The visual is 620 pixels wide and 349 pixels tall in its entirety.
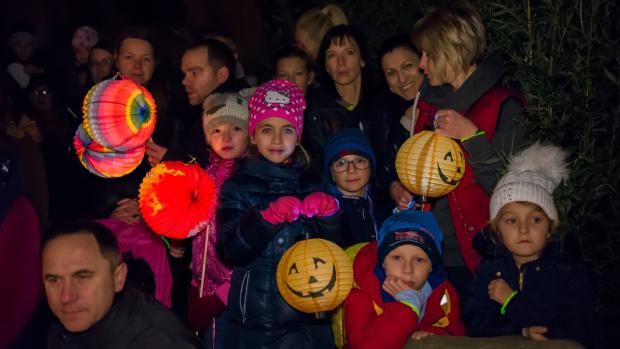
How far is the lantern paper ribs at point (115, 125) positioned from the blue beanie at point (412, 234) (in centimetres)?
180

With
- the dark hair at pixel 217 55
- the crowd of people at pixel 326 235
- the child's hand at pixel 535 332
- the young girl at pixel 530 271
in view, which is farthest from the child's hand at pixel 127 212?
the child's hand at pixel 535 332

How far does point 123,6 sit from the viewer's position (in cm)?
1838

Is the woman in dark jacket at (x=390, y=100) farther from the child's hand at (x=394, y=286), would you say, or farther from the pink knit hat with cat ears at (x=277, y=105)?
the child's hand at (x=394, y=286)

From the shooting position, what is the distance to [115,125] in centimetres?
623

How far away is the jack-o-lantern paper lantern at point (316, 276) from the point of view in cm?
520

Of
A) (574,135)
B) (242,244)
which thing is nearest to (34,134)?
(242,244)

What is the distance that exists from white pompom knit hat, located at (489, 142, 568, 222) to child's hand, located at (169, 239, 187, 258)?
2.28 m

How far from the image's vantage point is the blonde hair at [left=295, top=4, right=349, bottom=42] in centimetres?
916

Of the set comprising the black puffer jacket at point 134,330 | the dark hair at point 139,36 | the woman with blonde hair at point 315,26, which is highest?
the woman with blonde hair at point 315,26

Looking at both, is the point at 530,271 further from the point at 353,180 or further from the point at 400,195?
the point at 353,180

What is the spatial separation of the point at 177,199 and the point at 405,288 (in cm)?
141

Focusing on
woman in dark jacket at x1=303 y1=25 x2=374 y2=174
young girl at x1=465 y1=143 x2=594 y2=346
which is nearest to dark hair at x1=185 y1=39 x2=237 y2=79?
woman in dark jacket at x1=303 y1=25 x2=374 y2=174

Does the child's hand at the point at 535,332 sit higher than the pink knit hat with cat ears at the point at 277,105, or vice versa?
the pink knit hat with cat ears at the point at 277,105

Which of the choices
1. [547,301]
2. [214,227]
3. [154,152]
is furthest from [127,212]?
[547,301]
